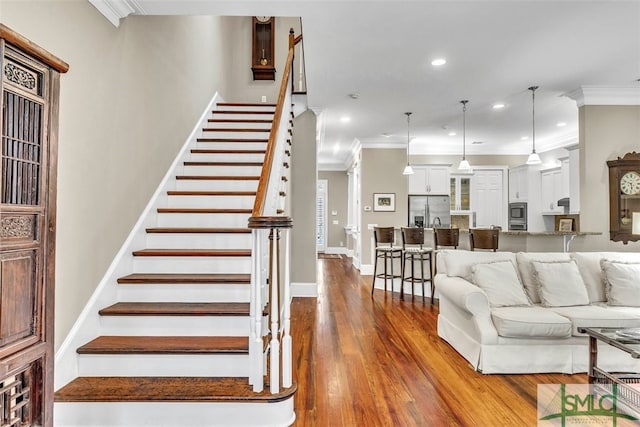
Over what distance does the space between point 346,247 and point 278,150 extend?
30.0 feet

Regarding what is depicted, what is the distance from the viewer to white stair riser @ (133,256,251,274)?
2.90 metres

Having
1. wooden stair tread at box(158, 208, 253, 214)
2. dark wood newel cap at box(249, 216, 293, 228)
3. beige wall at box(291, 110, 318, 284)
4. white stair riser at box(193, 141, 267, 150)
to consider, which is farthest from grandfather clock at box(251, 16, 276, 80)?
dark wood newel cap at box(249, 216, 293, 228)

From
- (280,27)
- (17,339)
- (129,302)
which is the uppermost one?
(280,27)

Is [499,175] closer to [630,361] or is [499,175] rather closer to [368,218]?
[368,218]

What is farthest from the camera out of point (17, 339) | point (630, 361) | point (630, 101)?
point (630, 101)

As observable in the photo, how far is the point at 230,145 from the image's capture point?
15.0ft

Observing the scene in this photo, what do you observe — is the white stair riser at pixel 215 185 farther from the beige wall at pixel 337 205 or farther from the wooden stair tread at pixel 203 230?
the beige wall at pixel 337 205

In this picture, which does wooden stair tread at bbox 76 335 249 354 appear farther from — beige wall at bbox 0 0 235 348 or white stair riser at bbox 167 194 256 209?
white stair riser at bbox 167 194 256 209

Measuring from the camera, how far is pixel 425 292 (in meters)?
5.73

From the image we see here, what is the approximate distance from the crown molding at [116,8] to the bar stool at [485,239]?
169 inches

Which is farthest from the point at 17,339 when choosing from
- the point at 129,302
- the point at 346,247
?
the point at 346,247

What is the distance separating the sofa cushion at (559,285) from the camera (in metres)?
3.19

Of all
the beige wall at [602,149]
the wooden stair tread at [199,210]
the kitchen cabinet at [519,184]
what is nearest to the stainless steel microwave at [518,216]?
the kitchen cabinet at [519,184]

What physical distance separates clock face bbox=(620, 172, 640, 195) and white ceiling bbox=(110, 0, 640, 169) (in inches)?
44.5
